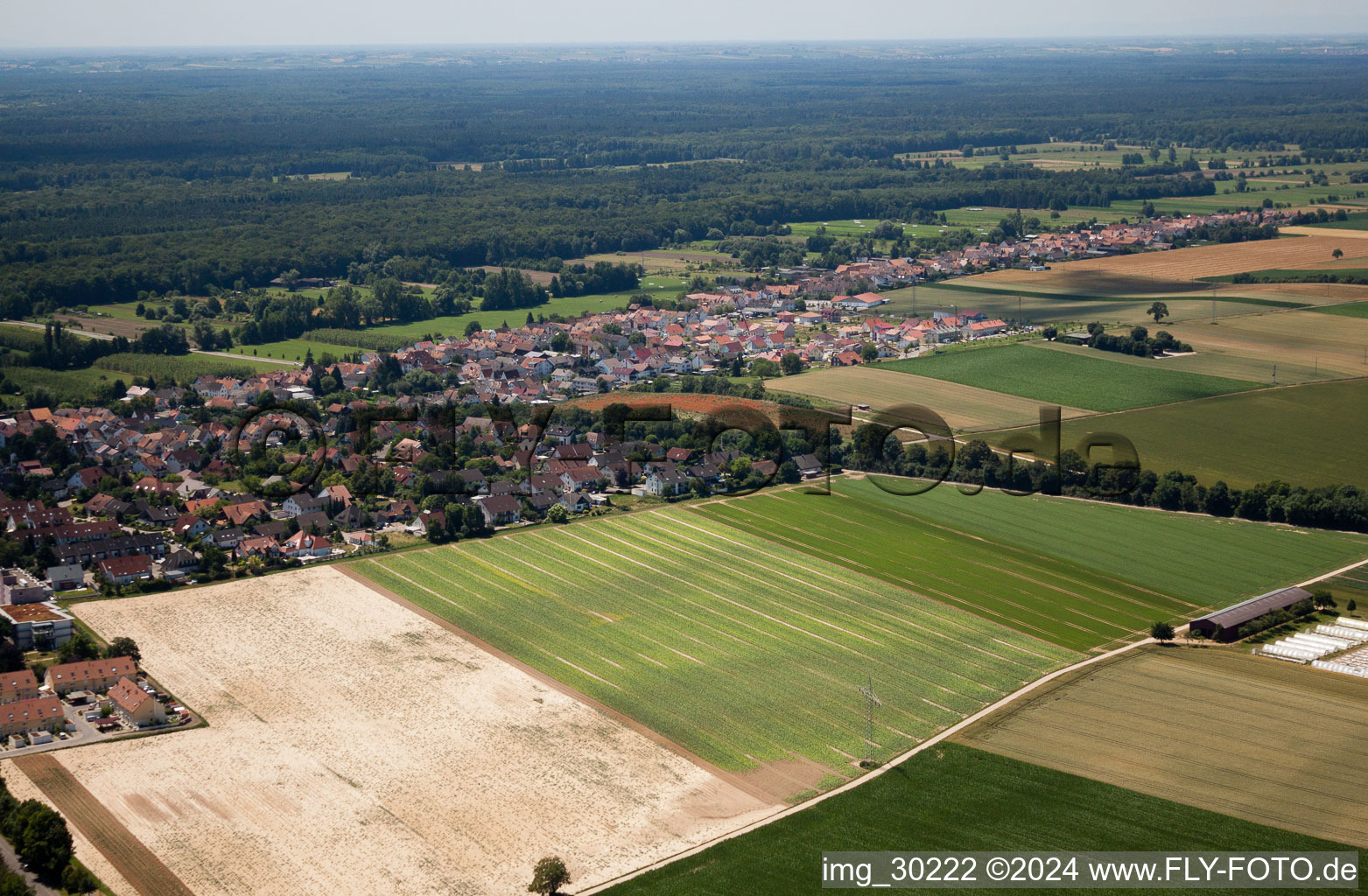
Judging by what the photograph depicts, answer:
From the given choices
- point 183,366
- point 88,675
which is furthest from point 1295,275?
point 88,675

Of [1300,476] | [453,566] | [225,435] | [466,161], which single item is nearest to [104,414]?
[225,435]

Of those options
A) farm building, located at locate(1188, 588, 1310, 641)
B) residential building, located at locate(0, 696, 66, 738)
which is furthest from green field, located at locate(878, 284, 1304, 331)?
residential building, located at locate(0, 696, 66, 738)

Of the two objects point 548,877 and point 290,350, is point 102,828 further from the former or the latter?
point 290,350

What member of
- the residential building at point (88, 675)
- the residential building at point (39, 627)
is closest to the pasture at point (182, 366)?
the residential building at point (39, 627)

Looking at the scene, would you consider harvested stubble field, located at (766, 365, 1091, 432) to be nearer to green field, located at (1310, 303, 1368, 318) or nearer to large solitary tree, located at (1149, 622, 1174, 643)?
large solitary tree, located at (1149, 622, 1174, 643)

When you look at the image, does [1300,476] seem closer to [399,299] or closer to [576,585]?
[576,585]

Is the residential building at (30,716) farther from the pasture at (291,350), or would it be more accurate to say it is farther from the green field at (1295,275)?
the green field at (1295,275)
